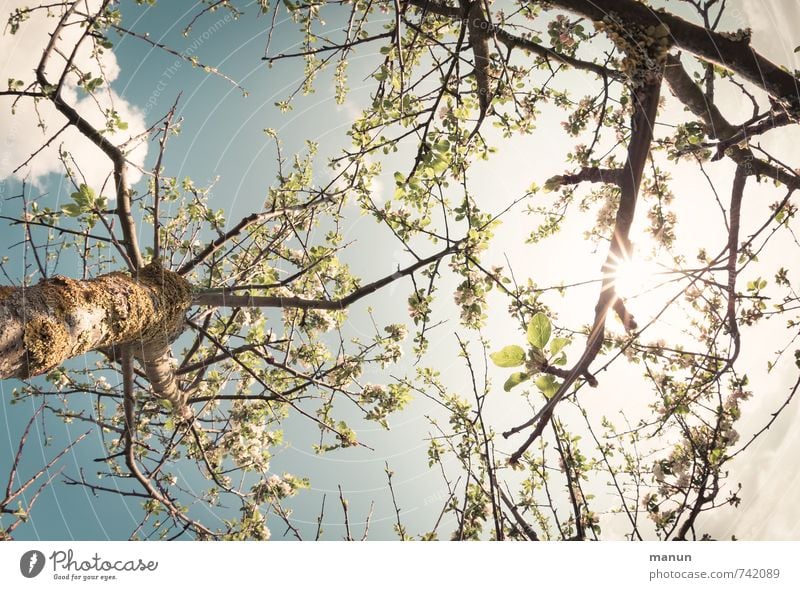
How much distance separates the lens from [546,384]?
3.51 ft

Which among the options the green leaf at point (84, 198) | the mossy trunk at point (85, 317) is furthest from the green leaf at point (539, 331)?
the green leaf at point (84, 198)

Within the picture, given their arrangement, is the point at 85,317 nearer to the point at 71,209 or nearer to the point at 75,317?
the point at 75,317

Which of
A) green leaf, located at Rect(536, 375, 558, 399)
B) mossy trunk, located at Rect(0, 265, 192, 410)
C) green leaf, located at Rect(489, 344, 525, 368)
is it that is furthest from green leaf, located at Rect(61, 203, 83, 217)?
green leaf, located at Rect(536, 375, 558, 399)

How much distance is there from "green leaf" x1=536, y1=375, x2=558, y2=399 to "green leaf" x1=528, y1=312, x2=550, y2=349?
0.32 ft

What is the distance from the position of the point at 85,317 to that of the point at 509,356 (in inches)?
54.0

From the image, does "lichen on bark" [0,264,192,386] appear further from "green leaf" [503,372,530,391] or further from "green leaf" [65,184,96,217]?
"green leaf" [503,372,530,391]

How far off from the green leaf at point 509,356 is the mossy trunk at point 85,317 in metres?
1.28

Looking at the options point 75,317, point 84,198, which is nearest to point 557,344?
point 75,317

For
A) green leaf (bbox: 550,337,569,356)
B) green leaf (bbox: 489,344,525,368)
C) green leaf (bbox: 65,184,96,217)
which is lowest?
green leaf (bbox: 489,344,525,368)

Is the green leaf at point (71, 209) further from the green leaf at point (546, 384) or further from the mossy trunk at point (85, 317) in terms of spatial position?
the green leaf at point (546, 384)

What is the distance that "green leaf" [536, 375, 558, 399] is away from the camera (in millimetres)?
1066

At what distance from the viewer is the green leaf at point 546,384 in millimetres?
1066
